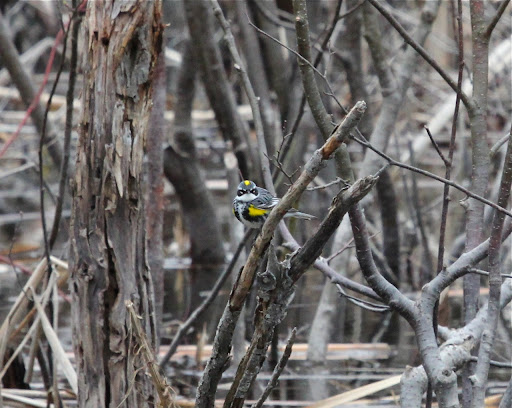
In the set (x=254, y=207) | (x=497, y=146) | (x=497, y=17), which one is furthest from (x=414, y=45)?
(x=254, y=207)

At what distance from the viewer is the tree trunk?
3.46m

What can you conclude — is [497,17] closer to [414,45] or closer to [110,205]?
[414,45]

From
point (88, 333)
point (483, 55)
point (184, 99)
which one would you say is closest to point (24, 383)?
point (88, 333)

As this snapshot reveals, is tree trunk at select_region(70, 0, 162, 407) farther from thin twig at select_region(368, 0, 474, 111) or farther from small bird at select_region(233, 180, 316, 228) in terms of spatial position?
thin twig at select_region(368, 0, 474, 111)

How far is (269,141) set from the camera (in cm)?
670

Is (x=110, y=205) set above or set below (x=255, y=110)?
below

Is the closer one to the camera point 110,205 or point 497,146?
point 497,146

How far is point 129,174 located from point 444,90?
8.74 metres

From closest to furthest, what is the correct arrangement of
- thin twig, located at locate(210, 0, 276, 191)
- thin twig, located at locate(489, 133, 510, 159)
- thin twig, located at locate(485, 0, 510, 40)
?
thin twig, located at locate(485, 0, 510, 40), thin twig, located at locate(489, 133, 510, 159), thin twig, located at locate(210, 0, 276, 191)

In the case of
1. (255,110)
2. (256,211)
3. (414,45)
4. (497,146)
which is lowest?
(256,211)

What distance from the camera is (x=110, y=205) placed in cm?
346

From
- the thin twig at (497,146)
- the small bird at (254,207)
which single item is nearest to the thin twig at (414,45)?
the thin twig at (497,146)

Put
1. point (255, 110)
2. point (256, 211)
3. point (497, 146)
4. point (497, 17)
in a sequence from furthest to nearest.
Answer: point (256, 211) < point (255, 110) < point (497, 146) < point (497, 17)

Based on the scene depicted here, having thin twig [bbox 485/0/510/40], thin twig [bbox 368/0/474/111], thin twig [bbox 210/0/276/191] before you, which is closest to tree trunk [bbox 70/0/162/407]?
thin twig [bbox 210/0/276/191]
